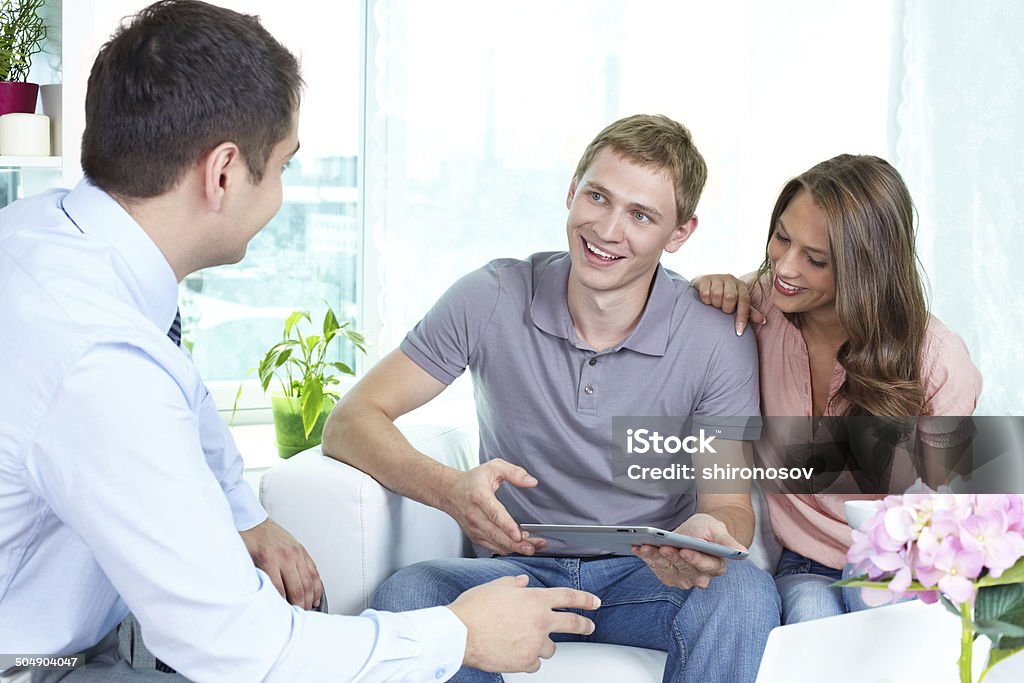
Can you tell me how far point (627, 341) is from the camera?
181 centimetres

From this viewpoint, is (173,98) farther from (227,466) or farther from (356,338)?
(356,338)

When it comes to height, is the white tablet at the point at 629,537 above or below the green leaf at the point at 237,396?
above

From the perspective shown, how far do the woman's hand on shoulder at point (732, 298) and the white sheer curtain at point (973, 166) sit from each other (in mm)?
1233

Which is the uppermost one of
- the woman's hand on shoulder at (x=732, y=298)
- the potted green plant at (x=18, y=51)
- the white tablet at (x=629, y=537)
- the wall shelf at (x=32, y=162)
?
the potted green plant at (x=18, y=51)

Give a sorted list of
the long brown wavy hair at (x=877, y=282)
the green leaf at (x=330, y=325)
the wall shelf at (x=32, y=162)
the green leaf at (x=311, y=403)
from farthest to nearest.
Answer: the green leaf at (x=330, y=325)
the green leaf at (x=311, y=403)
the wall shelf at (x=32, y=162)
the long brown wavy hair at (x=877, y=282)

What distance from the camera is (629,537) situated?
4.55 ft

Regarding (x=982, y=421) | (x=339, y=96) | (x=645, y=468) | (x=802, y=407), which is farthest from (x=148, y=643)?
(x=339, y=96)

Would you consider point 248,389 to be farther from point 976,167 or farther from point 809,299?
point 976,167

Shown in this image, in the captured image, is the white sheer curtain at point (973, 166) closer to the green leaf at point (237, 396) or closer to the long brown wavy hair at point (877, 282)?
the long brown wavy hair at point (877, 282)

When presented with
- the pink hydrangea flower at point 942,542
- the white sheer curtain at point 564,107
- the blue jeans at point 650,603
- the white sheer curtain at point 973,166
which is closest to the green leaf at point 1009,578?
the pink hydrangea flower at point 942,542

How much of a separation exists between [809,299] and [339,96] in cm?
179

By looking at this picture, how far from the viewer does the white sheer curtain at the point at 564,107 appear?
284 cm

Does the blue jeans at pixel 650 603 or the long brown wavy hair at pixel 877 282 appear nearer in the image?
the blue jeans at pixel 650 603

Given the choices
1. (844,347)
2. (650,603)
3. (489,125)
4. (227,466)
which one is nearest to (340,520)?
(227,466)
